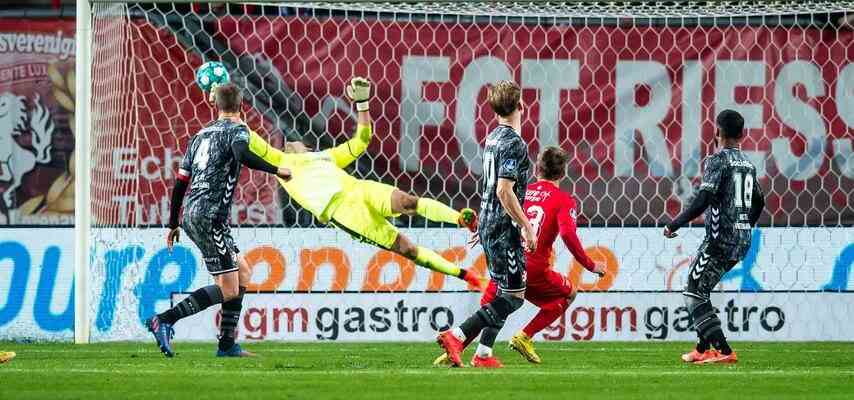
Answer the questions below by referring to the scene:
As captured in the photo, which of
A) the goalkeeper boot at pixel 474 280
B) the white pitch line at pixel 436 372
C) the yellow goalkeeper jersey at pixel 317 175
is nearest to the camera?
the white pitch line at pixel 436 372

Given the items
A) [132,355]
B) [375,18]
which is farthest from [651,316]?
[132,355]

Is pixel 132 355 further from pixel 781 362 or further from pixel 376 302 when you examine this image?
pixel 781 362

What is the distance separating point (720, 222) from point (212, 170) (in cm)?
308

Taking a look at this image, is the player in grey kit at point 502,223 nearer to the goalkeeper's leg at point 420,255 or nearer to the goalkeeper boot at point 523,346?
the goalkeeper boot at point 523,346

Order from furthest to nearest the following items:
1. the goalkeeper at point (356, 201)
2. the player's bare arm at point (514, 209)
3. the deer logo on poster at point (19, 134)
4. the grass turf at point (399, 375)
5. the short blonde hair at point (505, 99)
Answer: the deer logo on poster at point (19, 134) → the goalkeeper at point (356, 201) → the short blonde hair at point (505, 99) → the player's bare arm at point (514, 209) → the grass turf at point (399, 375)

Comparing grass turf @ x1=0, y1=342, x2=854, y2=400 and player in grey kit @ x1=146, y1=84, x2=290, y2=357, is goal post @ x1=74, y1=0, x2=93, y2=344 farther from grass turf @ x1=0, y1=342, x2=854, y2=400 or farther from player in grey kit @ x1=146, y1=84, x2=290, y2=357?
player in grey kit @ x1=146, y1=84, x2=290, y2=357

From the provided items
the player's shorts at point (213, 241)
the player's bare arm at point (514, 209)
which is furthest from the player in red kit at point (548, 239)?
the player's shorts at point (213, 241)

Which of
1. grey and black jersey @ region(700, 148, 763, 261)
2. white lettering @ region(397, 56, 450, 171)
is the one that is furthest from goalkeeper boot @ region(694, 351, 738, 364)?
white lettering @ region(397, 56, 450, 171)

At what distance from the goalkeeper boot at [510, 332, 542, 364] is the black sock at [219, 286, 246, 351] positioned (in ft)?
5.78

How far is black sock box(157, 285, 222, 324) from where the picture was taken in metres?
9.77

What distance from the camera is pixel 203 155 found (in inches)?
383

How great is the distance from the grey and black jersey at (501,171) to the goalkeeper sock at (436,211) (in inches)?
67.1

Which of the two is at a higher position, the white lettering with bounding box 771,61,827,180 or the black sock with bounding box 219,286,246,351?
the white lettering with bounding box 771,61,827,180

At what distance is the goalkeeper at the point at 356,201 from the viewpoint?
11078mm
